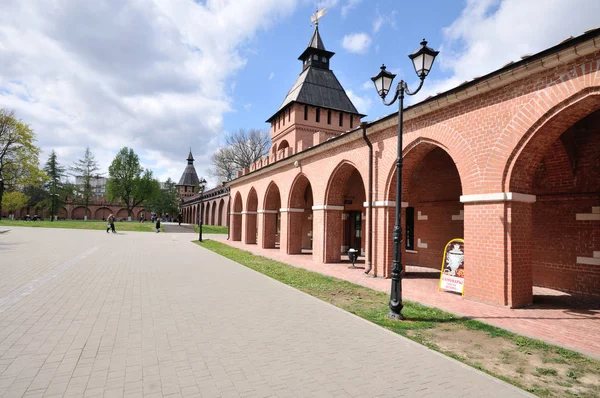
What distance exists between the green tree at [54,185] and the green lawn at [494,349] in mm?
67643

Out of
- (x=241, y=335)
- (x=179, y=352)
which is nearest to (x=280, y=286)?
(x=241, y=335)

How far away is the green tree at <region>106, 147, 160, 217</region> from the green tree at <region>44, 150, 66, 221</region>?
8.73 m

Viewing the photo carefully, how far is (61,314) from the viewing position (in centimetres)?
554

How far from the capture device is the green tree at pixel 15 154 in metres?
36.3

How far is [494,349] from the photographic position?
4.56 m

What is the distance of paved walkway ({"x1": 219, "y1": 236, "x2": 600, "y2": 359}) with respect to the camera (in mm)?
5043

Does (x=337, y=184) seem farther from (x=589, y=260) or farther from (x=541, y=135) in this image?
(x=589, y=260)

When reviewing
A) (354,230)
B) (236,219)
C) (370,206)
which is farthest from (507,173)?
(236,219)

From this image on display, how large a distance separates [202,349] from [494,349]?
4.05 m

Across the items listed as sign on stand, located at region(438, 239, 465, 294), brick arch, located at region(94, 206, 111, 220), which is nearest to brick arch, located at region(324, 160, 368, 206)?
sign on stand, located at region(438, 239, 465, 294)

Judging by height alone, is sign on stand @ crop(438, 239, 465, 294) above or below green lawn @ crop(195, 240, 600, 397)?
above

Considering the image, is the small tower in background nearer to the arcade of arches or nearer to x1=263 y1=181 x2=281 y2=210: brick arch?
x1=263 y1=181 x2=281 y2=210: brick arch

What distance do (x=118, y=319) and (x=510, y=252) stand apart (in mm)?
7544

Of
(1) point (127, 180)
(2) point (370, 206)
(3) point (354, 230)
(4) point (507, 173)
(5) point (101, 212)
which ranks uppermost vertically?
(1) point (127, 180)
